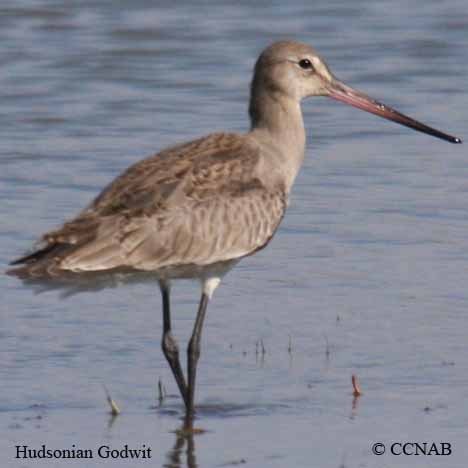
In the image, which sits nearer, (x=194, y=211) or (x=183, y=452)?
(x=183, y=452)

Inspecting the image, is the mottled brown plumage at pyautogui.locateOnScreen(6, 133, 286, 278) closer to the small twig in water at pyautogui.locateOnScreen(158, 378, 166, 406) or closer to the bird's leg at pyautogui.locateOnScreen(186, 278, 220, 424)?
the bird's leg at pyautogui.locateOnScreen(186, 278, 220, 424)

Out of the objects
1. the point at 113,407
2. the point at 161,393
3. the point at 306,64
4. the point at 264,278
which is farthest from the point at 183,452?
the point at 264,278

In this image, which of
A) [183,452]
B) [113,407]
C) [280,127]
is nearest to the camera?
[183,452]

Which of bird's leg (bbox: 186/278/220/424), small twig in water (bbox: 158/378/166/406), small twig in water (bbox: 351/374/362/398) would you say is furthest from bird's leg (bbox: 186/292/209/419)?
small twig in water (bbox: 351/374/362/398)

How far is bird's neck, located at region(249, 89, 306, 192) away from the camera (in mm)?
8102

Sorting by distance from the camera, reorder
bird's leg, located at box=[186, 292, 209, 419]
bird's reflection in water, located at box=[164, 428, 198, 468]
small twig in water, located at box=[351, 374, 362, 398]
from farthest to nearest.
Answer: bird's leg, located at box=[186, 292, 209, 419], small twig in water, located at box=[351, 374, 362, 398], bird's reflection in water, located at box=[164, 428, 198, 468]

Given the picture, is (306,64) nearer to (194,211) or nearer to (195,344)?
(194,211)

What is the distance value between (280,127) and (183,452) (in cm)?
180

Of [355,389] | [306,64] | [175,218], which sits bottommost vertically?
[355,389]

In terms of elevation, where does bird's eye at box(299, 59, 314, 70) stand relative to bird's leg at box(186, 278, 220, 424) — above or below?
above

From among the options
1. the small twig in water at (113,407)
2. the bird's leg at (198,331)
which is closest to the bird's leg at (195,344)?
the bird's leg at (198,331)

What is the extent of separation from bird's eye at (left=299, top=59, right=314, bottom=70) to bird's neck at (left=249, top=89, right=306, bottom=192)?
17cm

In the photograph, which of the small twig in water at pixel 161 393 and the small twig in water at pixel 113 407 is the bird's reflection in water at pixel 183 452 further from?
the small twig in water at pixel 161 393

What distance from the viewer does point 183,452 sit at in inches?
278
